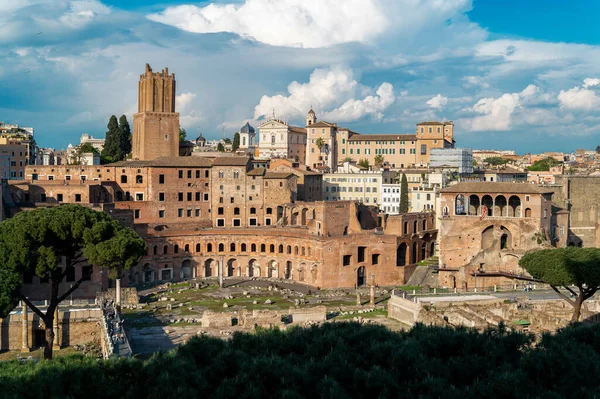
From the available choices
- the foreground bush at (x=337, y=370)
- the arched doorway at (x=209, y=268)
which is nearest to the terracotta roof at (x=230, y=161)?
the arched doorway at (x=209, y=268)

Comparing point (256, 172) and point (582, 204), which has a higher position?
point (256, 172)

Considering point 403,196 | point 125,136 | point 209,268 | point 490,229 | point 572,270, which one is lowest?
point 209,268

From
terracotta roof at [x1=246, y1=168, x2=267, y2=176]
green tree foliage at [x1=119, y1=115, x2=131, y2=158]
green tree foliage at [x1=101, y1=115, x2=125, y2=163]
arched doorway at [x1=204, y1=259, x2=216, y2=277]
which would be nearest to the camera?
arched doorway at [x1=204, y1=259, x2=216, y2=277]

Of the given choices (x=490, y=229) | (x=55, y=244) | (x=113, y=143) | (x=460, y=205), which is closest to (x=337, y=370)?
(x=55, y=244)

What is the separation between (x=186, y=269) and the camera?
62.4 m

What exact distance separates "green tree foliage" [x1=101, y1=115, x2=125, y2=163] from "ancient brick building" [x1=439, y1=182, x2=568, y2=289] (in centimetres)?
4380

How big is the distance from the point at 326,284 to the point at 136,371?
38525 millimetres

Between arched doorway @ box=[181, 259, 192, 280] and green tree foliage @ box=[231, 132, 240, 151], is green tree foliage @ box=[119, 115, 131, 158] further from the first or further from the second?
arched doorway @ box=[181, 259, 192, 280]

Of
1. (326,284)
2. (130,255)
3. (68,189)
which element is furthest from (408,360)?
(68,189)

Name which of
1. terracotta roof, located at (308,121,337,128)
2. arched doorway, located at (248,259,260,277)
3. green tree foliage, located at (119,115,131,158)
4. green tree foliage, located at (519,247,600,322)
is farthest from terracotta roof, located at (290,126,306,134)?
green tree foliage, located at (519,247,600,322)

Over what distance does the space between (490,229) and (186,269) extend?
88.7 ft

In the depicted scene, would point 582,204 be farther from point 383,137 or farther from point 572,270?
point 383,137

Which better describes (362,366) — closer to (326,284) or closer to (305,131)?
(326,284)

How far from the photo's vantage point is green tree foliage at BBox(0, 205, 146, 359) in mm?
31891
